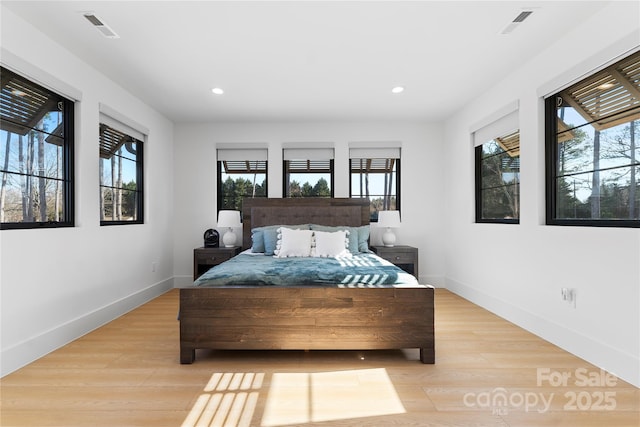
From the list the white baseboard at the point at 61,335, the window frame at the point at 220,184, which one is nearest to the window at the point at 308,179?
the window frame at the point at 220,184

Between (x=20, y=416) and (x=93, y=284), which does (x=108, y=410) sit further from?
(x=93, y=284)

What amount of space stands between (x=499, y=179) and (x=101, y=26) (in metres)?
3.88

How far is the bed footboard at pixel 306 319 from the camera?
243 centimetres

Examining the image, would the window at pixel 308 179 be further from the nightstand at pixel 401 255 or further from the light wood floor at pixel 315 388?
the light wood floor at pixel 315 388

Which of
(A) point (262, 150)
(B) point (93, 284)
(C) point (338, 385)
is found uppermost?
(A) point (262, 150)

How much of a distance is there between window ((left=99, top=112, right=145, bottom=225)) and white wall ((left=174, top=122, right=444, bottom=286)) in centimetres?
82

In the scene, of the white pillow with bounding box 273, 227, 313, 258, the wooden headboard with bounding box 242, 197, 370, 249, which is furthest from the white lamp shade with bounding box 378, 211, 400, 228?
the white pillow with bounding box 273, 227, 313, 258

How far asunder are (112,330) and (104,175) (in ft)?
5.05

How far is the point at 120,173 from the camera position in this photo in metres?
3.89

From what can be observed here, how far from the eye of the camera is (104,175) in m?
3.59

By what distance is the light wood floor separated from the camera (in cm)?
178

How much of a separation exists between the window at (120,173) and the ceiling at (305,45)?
49 centimetres

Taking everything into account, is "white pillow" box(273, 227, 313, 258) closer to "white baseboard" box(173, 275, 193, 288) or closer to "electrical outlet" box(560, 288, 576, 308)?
"white baseboard" box(173, 275, 193, 288)

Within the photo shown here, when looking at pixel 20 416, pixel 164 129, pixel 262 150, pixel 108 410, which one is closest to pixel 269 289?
pixel 108 410
